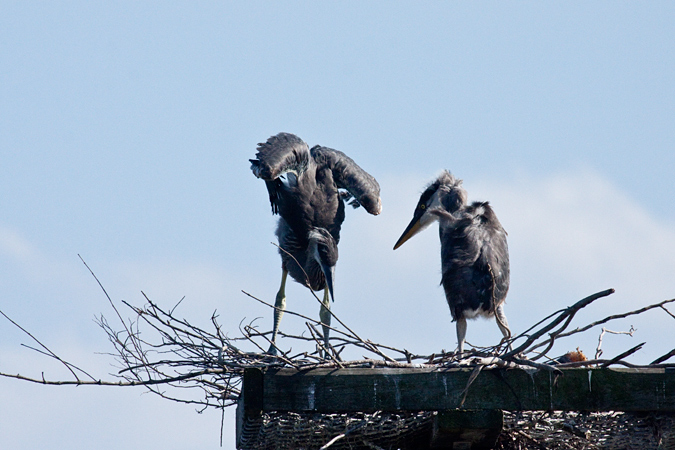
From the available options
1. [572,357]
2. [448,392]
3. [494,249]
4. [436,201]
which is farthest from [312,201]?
[448,392]

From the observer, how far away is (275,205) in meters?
8.73

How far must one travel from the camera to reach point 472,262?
6250 millimetres

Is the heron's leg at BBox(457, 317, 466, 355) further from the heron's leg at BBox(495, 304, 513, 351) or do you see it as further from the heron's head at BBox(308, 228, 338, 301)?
the heron's head at BBox(308, 228, 338, 301)

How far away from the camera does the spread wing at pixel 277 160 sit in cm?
793

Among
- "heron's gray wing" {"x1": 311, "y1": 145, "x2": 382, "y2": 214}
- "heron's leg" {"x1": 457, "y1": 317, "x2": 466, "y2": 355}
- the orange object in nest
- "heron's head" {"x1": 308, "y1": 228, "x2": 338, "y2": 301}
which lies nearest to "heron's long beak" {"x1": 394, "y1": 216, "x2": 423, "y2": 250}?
"heron's head" {"x1": 308, "y1": 228, "x2": 338, "y2": 301}

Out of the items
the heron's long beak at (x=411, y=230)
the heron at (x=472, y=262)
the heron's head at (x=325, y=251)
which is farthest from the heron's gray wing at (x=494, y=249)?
the heron's head at (x=325, y=251)

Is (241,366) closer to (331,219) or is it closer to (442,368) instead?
(442,368)

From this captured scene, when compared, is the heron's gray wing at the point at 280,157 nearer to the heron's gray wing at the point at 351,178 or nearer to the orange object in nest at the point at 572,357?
the heron's gray wing at the point at 351,178

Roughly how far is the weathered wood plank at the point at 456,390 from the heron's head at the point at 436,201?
2.53 metres

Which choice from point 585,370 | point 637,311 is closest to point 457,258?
point 585,370

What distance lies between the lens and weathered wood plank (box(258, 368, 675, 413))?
4.24 m

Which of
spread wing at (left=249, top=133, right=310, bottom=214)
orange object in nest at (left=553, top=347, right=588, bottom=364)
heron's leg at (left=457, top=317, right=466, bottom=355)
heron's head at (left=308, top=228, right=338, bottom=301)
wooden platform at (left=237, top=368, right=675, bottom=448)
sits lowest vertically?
wooden platform at (left=237, top=368, right=675, bottom=448)

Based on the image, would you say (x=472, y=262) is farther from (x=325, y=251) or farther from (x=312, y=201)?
(x=312, y=201)

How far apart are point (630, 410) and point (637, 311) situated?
0.65m
